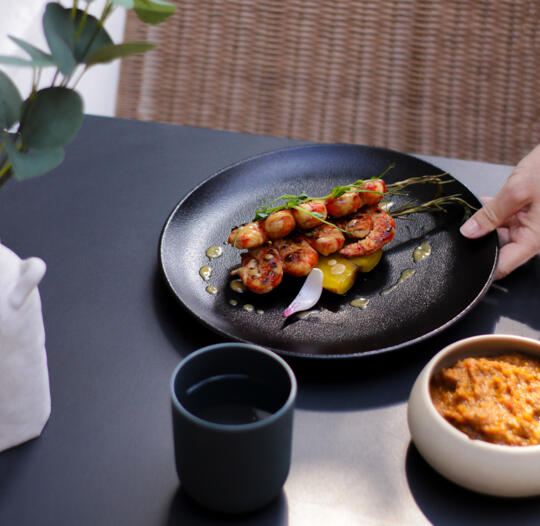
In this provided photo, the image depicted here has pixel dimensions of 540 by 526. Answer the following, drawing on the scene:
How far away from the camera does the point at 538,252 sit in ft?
3.41

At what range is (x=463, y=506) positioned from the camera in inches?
26.3

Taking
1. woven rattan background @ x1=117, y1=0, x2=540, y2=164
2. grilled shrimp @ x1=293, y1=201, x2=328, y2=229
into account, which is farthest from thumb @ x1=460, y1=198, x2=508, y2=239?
woven rattan background @ x1=117, y1=0, x2=540, y2=164

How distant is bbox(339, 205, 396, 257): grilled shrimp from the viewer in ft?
3.22

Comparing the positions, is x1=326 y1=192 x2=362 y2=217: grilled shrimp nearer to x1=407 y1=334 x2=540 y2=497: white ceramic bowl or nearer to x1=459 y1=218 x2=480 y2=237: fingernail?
x1=459 y1=218 x2=480 y2=237: fingernail

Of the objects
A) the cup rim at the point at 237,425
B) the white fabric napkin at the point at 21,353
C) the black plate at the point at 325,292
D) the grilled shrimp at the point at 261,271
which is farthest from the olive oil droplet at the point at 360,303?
the white fabric napkin at the point at 21,353

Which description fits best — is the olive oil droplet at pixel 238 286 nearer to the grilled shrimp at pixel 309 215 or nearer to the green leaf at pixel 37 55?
the grilled shrimp at pixel 309 215

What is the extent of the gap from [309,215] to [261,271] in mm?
134

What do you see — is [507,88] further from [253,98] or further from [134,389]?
[134,389]

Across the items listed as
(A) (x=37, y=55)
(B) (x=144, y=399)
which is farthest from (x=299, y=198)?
(A) (x=37, y=55)

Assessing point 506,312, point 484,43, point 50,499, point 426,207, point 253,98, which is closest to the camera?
point 50,499

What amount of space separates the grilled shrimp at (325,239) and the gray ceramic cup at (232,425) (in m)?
0.39

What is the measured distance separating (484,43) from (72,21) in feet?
5.23

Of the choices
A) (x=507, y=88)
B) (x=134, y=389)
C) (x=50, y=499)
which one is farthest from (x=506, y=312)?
(x=507, y=88)

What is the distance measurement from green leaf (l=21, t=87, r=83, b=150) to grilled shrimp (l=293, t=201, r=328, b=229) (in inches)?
21.2
